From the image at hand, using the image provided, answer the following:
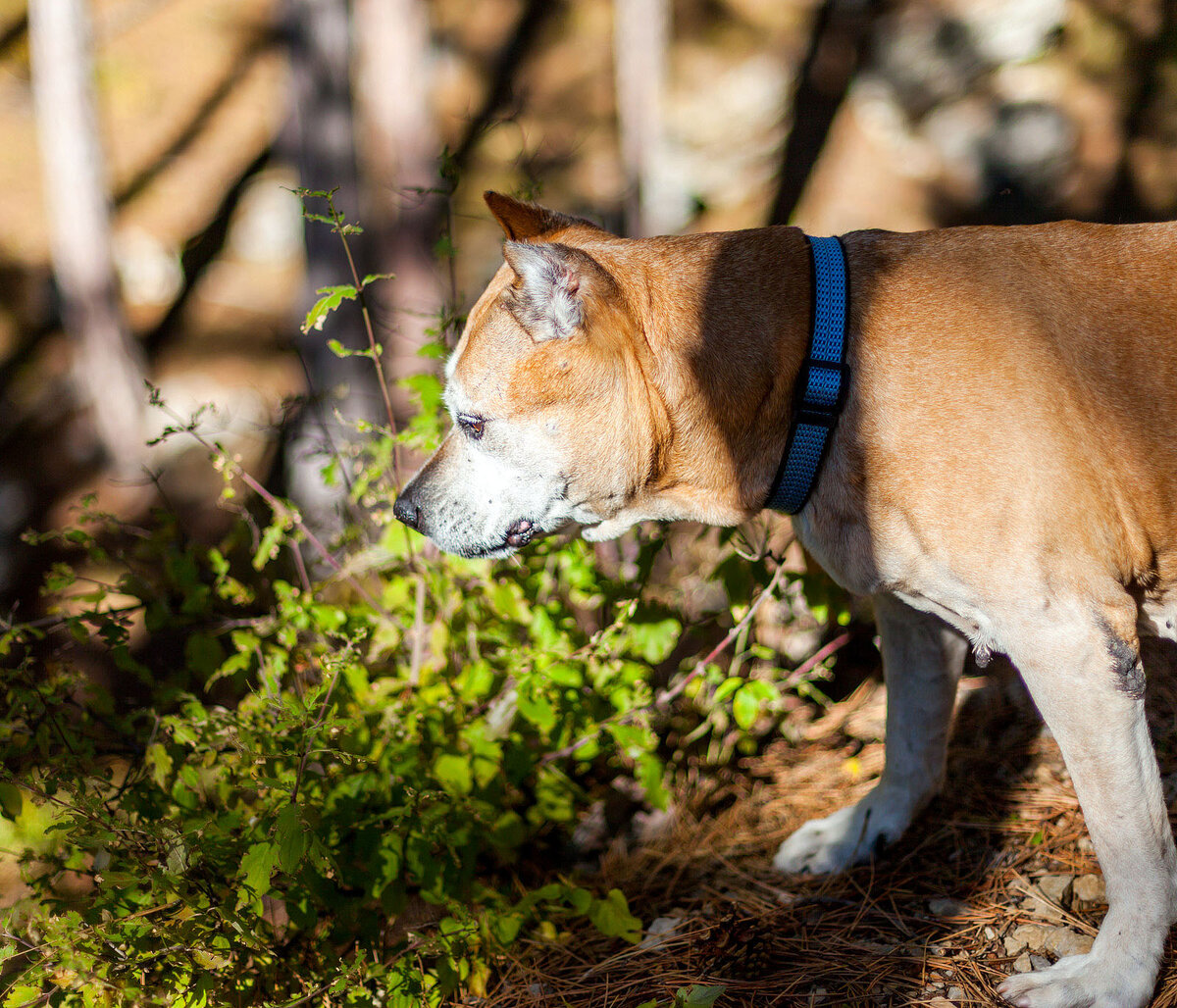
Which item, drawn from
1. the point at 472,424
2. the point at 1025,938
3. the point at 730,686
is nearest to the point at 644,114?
the point at 472,424

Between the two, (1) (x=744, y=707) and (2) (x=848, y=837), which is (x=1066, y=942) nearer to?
(2) (x=848, y=837)

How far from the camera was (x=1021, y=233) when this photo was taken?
235cm

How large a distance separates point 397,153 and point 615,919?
4.20 m

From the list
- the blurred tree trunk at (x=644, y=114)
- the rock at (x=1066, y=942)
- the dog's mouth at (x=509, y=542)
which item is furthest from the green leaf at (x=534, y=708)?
the blurred tree trunk at (x=644, y=114)

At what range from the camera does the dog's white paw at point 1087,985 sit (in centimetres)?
206

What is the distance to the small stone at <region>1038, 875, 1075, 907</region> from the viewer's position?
241cm

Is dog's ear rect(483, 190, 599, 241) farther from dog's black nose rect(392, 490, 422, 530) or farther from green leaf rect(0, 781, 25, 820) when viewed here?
green leaf rect(0, 781, 25, 820)

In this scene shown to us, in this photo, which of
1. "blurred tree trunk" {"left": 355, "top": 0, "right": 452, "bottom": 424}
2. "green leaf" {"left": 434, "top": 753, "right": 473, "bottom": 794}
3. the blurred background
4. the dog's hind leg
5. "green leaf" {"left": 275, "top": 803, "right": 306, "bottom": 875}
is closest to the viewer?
"green leaf" {"left": 275, "top": 803, "right": 306, "bottom": 875}

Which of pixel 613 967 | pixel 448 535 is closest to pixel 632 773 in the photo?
pixel 613 967

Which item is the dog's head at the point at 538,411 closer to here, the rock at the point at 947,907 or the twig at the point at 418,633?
the twig at the point at 418,633

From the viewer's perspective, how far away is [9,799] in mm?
1959

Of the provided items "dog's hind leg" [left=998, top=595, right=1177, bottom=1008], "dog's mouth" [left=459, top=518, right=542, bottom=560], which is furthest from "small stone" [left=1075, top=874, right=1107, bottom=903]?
"dog's mouth" [left=459, top=518, right=542, bottom=560]

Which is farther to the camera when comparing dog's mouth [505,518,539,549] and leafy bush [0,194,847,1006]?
dog's mouth [505,518,539,549]

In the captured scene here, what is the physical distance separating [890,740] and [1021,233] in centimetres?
163
